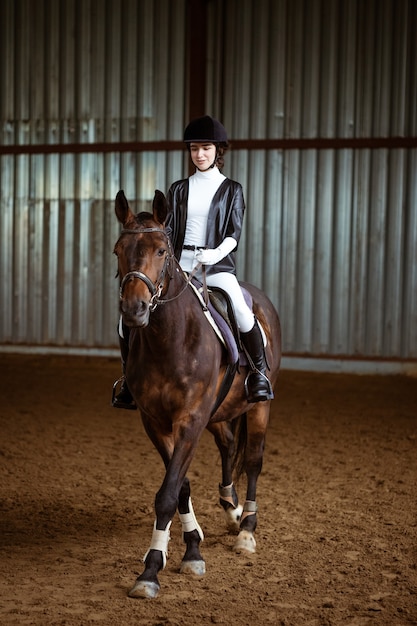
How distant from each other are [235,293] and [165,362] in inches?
32.3

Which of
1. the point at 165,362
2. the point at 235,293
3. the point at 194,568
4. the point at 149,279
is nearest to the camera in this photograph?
the point at 149,279

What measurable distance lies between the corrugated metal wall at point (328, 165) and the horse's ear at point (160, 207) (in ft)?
29.3

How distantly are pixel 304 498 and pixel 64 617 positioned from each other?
260 cm

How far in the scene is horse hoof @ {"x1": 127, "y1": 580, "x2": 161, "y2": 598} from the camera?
379 cm

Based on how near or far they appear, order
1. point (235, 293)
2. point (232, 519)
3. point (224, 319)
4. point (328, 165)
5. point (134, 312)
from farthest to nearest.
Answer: point (328, 165) < point (232, 519) < point (235, 293) < point (224, 319) < point (134, 312)

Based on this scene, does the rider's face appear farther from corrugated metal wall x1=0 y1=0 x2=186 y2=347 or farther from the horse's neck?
corrugated metal wall x1=0 y1=0 x2=186 y2=347

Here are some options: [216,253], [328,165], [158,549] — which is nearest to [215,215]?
[216,253]

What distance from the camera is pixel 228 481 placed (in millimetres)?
5195

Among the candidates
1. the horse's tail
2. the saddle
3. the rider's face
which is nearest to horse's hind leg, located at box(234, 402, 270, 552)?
the horse's tail

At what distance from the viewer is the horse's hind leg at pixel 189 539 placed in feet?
13.7

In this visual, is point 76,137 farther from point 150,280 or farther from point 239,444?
point 150,280

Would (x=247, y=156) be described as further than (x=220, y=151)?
Yes

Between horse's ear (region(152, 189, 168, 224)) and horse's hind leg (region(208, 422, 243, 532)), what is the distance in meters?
1.84

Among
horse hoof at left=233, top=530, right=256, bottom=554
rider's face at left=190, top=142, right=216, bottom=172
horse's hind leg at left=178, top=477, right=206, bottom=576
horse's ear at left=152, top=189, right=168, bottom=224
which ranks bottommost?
horse hoof at left=233, top=530, right=256, bottom=554
